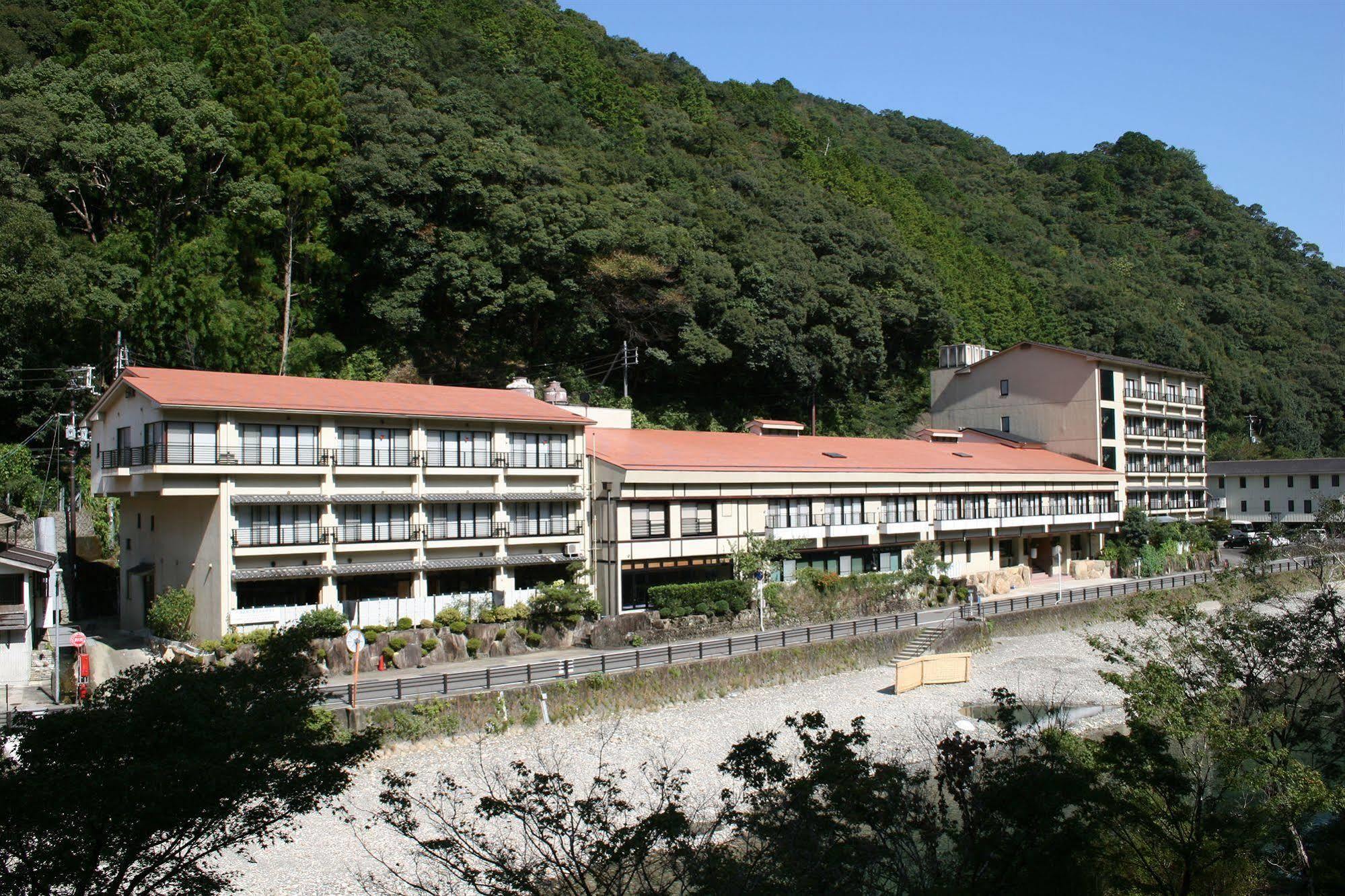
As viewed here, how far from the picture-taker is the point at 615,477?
34.0 meters

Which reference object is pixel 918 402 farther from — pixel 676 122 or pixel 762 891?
pixel 762 891

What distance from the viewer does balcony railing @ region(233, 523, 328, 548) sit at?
91.3 ft

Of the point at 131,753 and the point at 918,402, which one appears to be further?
the point at 918,402

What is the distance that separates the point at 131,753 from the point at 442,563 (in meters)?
20.9

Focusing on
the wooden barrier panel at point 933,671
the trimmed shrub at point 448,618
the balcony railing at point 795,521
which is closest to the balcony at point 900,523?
the balcony railing at point 795,521

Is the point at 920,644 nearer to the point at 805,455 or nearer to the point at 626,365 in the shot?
the point at 805,455

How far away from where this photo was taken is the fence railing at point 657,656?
78.9 feet

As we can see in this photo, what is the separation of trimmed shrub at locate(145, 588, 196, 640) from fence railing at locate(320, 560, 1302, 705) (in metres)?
6.38

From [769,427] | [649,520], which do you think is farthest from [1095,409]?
[649,520]

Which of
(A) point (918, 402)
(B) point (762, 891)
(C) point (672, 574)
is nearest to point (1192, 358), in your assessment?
(A) point (918, 402)

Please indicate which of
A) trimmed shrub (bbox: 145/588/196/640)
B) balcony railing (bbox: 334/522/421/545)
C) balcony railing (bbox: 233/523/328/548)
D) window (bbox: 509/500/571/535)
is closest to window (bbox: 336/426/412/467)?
balcony railing (bbox: 334/522/421/545)

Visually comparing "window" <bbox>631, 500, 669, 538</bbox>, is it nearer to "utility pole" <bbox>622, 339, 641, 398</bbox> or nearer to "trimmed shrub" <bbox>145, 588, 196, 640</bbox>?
"trimmed shrub" <bbox>145, 588, 196, 640</bbox>

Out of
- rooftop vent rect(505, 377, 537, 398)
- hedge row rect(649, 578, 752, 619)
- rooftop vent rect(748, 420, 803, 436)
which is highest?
rooftop vent rect(505, 377, 537, 398)

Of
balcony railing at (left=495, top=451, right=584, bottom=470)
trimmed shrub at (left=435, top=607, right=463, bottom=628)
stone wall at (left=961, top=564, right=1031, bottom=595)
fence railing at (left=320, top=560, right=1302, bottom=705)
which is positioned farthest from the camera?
stone wall at (left=961, top=564, right=1031, bottom=595)
